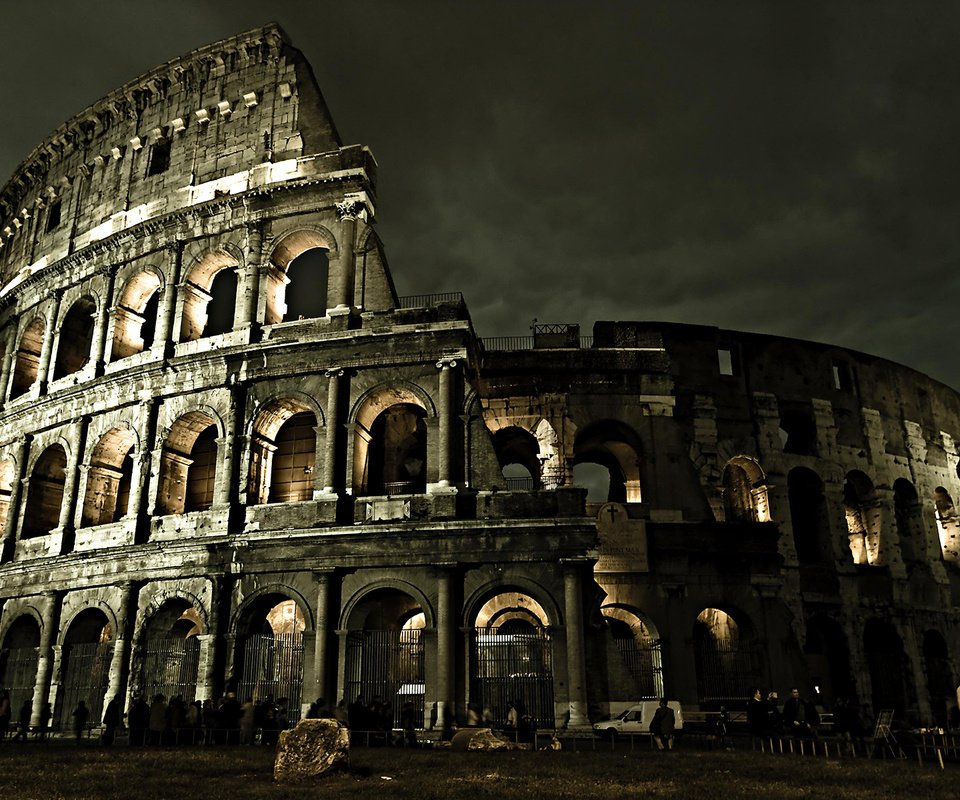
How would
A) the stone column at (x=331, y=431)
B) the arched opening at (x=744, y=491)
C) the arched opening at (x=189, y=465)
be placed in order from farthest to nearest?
the arched opening at (x=744, y=491) → the arched opening at (x=189, y=465) → the stone column at (x=331, y=431)

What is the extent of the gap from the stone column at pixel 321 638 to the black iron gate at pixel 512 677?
2916 millimetres

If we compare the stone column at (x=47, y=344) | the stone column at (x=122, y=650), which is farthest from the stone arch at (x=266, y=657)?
the stone column at (x=47, y=344)

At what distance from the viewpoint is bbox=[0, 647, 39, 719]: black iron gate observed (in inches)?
758

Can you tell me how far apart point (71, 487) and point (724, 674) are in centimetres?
1681

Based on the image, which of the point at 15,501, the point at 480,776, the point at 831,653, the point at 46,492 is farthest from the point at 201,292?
the point at 831,653

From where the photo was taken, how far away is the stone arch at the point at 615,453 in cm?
2205

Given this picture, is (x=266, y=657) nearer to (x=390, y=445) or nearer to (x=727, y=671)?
(x=390, y=445)

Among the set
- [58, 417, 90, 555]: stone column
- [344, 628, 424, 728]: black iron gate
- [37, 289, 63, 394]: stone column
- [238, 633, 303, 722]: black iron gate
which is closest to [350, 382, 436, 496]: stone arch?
[344, 628, 424, 728]: black iron gate

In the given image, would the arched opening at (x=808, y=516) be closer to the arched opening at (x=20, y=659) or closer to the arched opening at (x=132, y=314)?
the arched opening at (x=132, y=314)

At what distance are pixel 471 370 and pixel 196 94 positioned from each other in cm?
1174

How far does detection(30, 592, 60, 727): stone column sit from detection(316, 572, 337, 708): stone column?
6890 mm

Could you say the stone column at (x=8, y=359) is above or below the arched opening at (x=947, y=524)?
above

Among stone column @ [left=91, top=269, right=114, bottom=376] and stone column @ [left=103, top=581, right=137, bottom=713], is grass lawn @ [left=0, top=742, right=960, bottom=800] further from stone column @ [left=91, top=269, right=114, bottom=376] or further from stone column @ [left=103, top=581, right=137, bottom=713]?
stone column @ [left=91, top=269, right=114, bottom=376]

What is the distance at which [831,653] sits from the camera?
23453 millimetres
